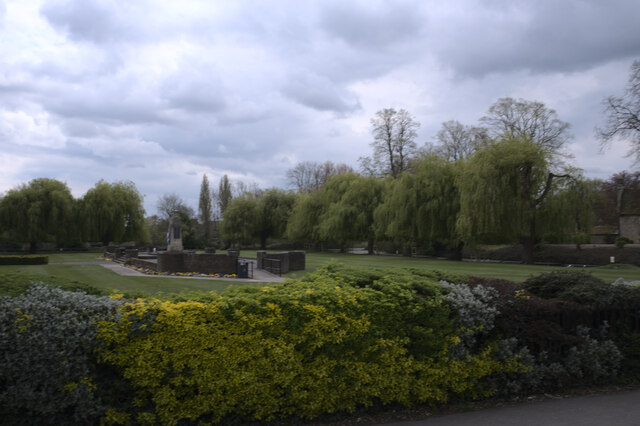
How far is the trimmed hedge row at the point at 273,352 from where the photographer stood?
425cm

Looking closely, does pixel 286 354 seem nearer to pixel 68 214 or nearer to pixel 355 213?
pixel 355 213

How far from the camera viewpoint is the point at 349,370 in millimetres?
5020

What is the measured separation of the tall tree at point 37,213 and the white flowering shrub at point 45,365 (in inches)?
1962

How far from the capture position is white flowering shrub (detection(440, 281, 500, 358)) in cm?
564

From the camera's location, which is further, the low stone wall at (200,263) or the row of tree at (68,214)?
the row of tree at (68,214)

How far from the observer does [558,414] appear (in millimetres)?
5098

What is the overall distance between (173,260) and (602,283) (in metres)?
20.7

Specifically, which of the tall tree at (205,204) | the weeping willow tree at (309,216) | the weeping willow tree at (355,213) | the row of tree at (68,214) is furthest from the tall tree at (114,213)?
the tall tree at (205,204)

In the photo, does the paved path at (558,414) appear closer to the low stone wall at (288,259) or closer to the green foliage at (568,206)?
the low stone wall at (288,259)

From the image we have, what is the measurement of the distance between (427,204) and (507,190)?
764 cm

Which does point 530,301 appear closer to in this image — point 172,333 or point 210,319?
point 210,319

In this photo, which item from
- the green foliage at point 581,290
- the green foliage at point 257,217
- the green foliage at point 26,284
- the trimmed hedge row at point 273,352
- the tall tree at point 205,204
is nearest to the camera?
the trimmed hedge row at point 273,352

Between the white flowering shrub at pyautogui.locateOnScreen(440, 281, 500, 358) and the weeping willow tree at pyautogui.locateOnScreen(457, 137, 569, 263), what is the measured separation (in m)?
26.0

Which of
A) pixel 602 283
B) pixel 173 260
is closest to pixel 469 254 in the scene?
pixel 173 260
